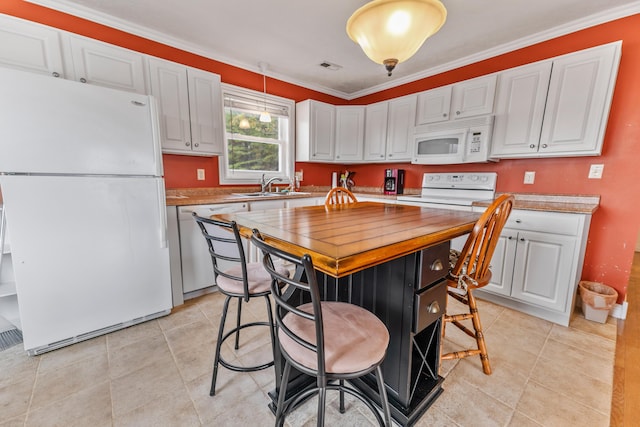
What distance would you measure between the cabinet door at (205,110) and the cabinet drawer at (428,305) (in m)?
2.42

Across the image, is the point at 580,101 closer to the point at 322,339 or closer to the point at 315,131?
the point at 315,131

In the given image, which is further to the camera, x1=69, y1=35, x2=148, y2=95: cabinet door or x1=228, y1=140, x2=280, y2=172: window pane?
x1=228, y1=140, x2=280, y2=172: window pane

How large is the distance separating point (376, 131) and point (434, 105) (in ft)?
2.75

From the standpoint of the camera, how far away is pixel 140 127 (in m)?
1.81

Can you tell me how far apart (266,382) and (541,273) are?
7.19 feet

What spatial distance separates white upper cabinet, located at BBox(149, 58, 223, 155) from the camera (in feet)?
7.52

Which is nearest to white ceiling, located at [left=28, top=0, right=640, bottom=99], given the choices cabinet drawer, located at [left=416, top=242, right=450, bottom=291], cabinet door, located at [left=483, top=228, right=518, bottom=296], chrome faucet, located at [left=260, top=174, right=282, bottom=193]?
chrome faucet, located at [left=260, top=174, right=282, bottom=193]

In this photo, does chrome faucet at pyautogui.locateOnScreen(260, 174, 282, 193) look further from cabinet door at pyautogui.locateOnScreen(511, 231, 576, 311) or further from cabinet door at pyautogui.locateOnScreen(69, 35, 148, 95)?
cabinet door at pyautogui.locateOnScreen(511, 231, 576, 311)

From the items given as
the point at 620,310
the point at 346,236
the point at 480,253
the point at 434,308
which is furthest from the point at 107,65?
the point at 620,310

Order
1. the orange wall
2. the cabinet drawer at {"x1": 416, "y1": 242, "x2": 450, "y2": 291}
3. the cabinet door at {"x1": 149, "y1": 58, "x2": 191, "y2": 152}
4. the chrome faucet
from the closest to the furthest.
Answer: the cabinet drawer at {"x1": 416, "y1": 242, "x2": 450, "y2": 291} < the orange wall < the cabinet door at {"x1": 149, "y1": 58, "x2": 191, "y2": 152} < the chrome faucet

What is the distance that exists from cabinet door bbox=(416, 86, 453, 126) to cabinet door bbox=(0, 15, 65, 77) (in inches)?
129

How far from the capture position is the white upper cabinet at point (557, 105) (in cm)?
196

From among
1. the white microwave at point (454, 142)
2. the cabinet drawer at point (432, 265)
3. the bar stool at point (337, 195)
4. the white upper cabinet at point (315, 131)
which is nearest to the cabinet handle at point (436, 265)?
the cabinet drawer at point (432, 265)

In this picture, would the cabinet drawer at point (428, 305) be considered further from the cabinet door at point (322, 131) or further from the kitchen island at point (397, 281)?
the cabinet door at point (322, 131)
